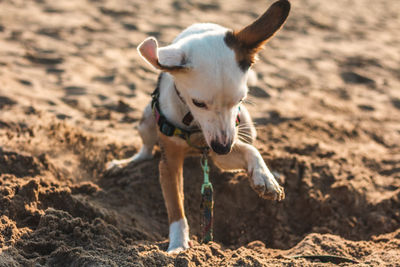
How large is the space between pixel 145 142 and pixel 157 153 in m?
0.27

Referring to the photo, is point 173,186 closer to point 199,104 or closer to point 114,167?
point 199,104

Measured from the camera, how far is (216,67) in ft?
10.4

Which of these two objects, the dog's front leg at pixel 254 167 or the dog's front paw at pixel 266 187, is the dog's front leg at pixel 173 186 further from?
the dog's front paw at pixel 266 187

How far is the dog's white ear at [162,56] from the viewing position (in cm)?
310

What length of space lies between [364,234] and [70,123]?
3.21m

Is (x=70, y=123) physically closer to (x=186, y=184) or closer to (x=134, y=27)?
(x=186, y=184)

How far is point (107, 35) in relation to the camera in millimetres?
7824

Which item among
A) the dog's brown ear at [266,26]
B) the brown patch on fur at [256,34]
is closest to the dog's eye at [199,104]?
the brown patch on fur at [256,34]

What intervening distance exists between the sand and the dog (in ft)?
1.56

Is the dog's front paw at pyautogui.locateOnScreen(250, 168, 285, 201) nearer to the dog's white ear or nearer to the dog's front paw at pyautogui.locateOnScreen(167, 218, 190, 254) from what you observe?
the dog's front paw at pyautogui.locateOnScreen(167, 218, 190, 254)

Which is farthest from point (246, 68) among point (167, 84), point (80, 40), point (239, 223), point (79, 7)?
point (79, 7)

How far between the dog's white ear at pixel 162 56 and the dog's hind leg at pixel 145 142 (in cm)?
150

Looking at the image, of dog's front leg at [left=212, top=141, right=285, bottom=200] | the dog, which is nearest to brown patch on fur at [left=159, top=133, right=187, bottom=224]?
the dog

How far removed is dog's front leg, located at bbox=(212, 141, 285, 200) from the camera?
338 cm
